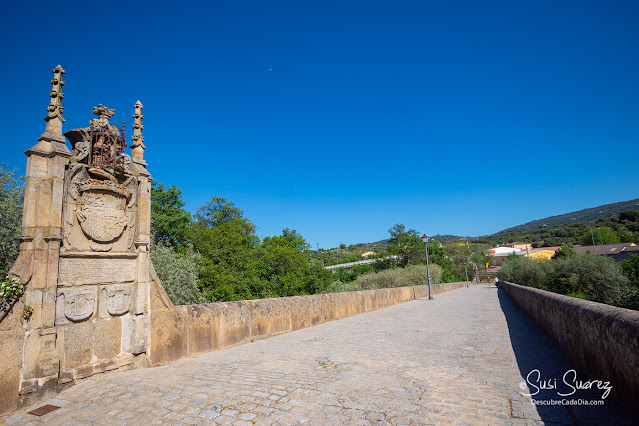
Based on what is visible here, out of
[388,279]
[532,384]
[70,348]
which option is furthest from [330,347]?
[388,279]

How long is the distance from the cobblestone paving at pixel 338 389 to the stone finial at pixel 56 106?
3444 millimetres

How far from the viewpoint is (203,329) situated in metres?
6.22

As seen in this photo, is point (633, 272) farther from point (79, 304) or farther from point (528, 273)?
point (79, 304)

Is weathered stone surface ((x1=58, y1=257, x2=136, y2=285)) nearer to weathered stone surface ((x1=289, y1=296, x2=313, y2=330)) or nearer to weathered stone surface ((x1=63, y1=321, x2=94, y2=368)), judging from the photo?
weathered stone surface ((x1=63, y1=321, x2=94, y2=368))

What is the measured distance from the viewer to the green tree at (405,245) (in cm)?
4591

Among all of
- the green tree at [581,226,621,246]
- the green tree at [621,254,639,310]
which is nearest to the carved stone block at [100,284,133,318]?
the green tree at [621,254,639,310]

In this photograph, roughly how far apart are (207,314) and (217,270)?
10.7m

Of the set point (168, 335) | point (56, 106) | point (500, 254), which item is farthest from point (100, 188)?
point (500, 254)

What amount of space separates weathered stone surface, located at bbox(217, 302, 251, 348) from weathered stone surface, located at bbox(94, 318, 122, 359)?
6.09ft

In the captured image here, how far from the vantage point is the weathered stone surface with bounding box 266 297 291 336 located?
317 inches

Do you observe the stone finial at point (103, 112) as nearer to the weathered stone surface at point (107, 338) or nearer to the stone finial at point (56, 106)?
the stone finial at point (56, 106)

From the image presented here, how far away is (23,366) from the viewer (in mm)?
3957

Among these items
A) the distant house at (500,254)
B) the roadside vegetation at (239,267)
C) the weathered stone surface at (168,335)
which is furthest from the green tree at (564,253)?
the distant house at (500,254)

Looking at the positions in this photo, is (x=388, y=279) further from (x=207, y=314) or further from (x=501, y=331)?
(x=207, y=314)
